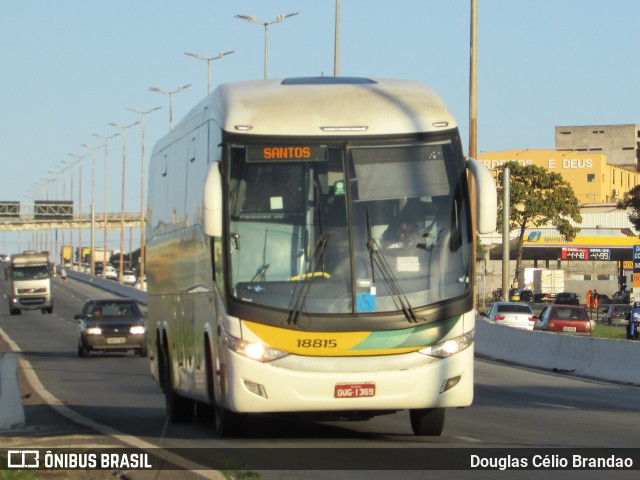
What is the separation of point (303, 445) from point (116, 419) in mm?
5259

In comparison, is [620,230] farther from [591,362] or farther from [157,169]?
[157,169]

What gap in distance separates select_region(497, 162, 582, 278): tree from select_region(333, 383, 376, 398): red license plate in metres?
72.4

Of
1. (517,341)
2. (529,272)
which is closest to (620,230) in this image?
(529,272)

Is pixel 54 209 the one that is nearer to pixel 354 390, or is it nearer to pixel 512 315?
pixel 512 315

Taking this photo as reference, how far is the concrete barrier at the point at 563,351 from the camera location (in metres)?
28.0

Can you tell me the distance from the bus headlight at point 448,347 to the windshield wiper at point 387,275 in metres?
0.31

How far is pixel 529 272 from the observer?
334ft

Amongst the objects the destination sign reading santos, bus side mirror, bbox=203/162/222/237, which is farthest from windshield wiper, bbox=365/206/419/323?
bus side mirror, bbox=203/162/222/237

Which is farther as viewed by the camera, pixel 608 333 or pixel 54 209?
pixel 54 209

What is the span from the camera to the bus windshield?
12.5 metres

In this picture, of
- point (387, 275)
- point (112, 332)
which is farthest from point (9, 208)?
point (387, 275)

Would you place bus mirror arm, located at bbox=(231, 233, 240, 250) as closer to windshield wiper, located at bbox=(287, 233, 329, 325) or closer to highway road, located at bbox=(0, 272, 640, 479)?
windshield wiper, located at bbox=(287, 233, 329, 325)

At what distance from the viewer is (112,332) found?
37219 millimetres

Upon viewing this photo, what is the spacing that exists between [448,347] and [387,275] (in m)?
0.87
